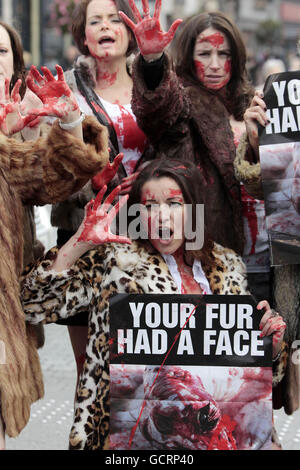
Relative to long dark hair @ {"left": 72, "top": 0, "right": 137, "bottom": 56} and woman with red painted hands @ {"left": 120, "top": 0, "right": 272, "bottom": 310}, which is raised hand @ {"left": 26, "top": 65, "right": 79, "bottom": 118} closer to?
woman with red painted hands @ {"left": 120, "top": 0, "right": 272, "bottom": 310}

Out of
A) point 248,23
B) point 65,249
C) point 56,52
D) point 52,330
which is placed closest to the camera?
point 65,249

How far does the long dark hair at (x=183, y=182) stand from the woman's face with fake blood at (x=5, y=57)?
2.22 feet

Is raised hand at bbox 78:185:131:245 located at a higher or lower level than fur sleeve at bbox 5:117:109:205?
lower

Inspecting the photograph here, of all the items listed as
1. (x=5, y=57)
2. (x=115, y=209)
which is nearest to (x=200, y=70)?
(x=5, y=57)

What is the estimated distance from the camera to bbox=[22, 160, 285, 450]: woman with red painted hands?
7.13 feet

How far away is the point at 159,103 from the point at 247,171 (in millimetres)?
413

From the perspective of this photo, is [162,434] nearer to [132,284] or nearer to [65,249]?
[132,284]

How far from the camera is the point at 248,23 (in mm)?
44719

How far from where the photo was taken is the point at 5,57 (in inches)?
99.7

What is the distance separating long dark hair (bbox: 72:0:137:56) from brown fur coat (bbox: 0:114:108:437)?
31.9 inches

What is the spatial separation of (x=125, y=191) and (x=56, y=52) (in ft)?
70.0

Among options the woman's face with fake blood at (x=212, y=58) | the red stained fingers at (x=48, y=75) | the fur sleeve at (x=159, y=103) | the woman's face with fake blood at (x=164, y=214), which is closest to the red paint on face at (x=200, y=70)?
the woman's face with fake blood at (x=212, y=58)

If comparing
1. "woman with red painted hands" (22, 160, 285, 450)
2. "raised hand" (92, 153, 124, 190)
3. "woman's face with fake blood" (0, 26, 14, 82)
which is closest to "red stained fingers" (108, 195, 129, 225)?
"woman with red painted hands" (22, 160, 285, 450)
